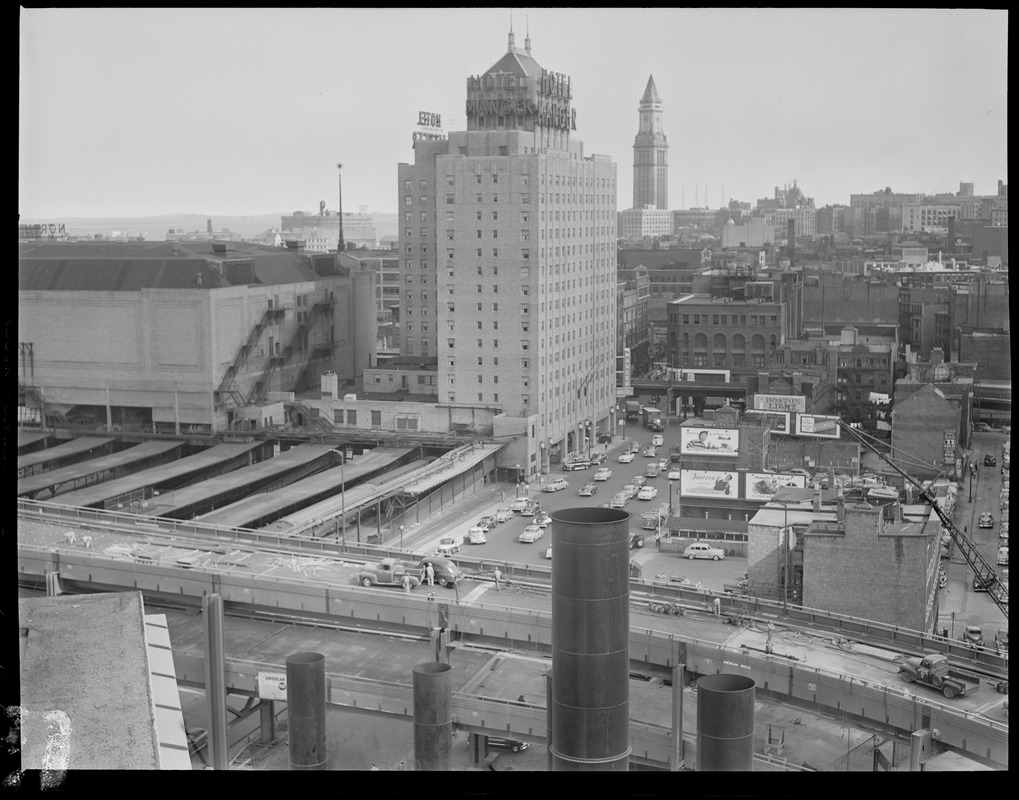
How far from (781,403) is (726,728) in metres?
9.88

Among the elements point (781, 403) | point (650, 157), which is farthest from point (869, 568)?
point (650, 157)

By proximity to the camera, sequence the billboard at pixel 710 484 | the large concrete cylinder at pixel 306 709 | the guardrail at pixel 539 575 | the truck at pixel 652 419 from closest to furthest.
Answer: the large concrete cylinder at pixel 306 709
the guardrail at pixel 539 575
the billboard at pixel 710 484
the truck at pixel 652 419

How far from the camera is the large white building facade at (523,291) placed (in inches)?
509

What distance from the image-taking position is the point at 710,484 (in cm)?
888

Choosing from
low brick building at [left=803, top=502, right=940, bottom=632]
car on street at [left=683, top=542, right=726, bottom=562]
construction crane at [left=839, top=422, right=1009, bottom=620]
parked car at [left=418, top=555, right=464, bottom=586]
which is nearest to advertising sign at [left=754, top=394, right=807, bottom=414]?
construction crane at [left=839, top=422, right=1009, bottom=620]

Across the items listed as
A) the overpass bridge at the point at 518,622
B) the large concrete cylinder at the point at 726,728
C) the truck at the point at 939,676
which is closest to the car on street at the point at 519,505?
the overpass bridge at the point at 518,622

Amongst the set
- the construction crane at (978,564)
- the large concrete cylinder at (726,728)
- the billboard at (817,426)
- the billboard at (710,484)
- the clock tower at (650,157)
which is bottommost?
the construction crane at (978,564)

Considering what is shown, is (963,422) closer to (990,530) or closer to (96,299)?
(990,530)

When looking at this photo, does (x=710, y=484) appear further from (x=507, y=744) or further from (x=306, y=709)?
(x=306, y=709)

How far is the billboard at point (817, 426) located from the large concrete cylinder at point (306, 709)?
27.9ft

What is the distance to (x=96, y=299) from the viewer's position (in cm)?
1325

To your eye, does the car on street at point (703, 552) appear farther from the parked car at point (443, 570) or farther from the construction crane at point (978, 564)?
the parked car at point (443, 570)

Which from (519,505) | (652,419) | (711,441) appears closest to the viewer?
(711,441)
